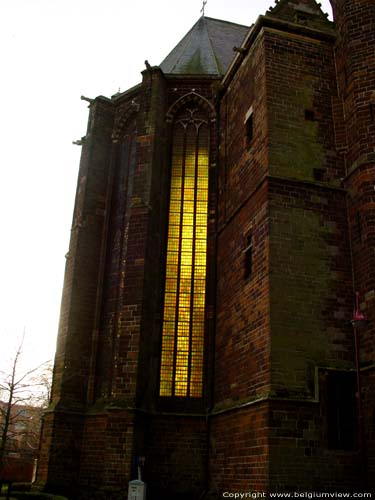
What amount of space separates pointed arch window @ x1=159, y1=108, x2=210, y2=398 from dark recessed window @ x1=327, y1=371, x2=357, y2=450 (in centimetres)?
507

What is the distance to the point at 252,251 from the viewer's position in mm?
13938

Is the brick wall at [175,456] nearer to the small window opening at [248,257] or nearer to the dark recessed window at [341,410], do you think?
the small window opening at [248,257]

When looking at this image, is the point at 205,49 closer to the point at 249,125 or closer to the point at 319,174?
the point at 249,125

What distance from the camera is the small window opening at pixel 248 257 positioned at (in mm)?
14174

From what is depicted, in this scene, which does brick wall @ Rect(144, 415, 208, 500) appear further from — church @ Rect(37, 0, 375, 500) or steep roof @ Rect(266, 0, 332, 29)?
steep roof @ Rect(266, 0, 332, 29)

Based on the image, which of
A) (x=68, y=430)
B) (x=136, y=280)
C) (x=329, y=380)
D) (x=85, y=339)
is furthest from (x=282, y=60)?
(x=68, y=430)

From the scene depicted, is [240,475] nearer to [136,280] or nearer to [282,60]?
[136,280]

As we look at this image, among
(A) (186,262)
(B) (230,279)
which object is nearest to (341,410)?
(B) (230,279)

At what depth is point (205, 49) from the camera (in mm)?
22391

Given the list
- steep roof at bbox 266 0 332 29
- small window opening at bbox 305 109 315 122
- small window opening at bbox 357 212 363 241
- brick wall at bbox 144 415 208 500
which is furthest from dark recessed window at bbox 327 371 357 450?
steep roof at bbox 266 0 332 29

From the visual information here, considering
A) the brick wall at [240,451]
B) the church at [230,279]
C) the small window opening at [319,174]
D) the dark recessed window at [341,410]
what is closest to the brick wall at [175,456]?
the church at [230,279]

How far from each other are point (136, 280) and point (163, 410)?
3857 millimetres

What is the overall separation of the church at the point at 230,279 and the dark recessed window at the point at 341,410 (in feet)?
Result: 0.11

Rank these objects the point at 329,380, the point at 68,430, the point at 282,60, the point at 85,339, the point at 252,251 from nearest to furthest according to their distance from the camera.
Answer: the point at 329,380, the point at 252,251, the point at 282,60, the point at 68,430, the point at 85,339
